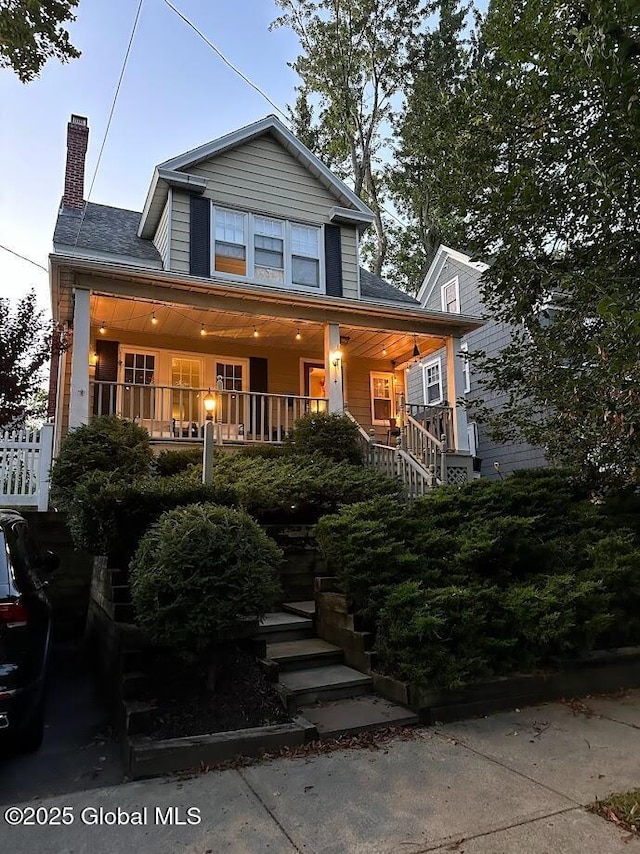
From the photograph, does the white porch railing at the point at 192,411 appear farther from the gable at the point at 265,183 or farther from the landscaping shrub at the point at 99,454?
the gable at the point at 265,183

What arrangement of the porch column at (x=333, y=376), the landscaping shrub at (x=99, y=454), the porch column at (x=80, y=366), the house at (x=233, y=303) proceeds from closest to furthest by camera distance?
the landscaping shrub at (x=99, y=454)
the porch column at (x=80, y=366)
the house at (x=233, y=303)
the porch column at (x=333, y=376)

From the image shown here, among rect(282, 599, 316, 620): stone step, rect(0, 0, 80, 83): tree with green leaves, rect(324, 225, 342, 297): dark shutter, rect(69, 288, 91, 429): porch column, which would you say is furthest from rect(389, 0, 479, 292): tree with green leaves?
rect(282, 599, 316, 620): stone step

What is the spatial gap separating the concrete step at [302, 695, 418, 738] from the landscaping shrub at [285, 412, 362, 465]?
5.28 meters

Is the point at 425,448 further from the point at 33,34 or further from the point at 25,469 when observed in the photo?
the point at 33,34

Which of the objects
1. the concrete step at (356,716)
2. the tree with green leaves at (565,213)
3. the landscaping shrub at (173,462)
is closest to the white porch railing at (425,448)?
the tree with green leaves at (565,213)

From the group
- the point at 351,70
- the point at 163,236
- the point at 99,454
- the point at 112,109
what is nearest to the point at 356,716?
the point at 99,454

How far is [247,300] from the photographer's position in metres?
10.1

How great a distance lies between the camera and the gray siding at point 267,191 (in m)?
11.5

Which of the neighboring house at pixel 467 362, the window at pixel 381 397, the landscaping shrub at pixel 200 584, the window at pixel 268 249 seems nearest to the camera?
the landscaping shrub at pixel 200 584

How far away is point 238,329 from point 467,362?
553 centimetres

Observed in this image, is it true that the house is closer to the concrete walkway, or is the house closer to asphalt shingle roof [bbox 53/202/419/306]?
asphalt shingle roof [bbox 53/202/419/306]

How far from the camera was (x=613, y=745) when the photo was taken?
3674mm

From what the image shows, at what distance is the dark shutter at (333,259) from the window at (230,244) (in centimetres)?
178

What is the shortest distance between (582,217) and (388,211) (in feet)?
65.2
